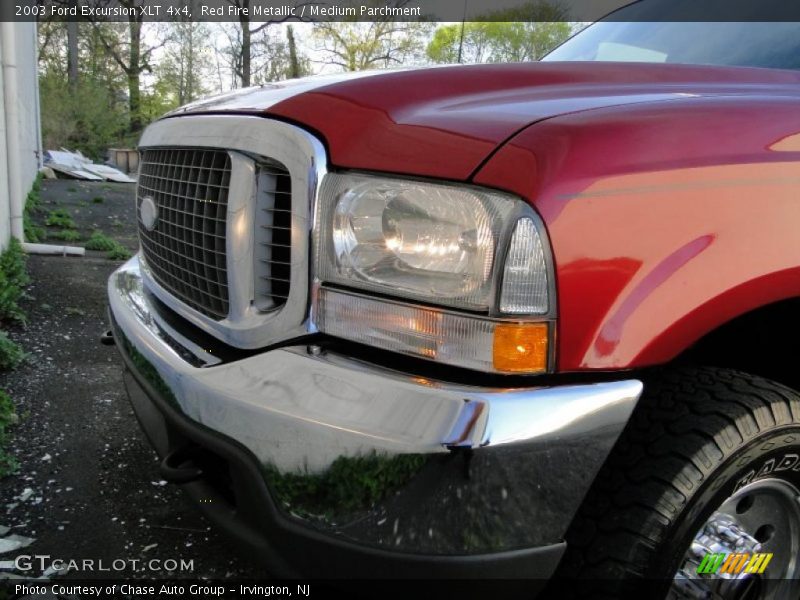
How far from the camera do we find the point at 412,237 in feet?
4.51

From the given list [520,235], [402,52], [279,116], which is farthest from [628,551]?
[402,52]

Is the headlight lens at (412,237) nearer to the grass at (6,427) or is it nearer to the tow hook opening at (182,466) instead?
the tow hook opening at (182,466)

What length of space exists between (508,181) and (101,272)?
17.9 ft

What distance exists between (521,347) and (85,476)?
83.4 inches

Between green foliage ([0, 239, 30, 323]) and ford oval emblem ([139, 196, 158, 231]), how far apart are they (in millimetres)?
2300

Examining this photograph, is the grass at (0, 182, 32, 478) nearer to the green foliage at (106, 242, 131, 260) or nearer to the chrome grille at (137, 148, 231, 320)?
the green foliage at (106, 242, 131, 260)

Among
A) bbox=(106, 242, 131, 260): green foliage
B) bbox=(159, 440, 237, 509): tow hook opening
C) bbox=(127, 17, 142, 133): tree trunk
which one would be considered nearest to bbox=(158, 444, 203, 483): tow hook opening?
bbox=(159, 440, 237, 509): tow hook opening

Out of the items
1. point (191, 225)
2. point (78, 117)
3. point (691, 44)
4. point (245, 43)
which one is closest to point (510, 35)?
point (691, 44)

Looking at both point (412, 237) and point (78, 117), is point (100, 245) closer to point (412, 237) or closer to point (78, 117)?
point (412, 237)

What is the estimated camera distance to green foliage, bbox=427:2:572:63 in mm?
3584

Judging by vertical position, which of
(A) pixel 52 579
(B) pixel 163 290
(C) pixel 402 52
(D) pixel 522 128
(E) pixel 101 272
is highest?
(C) pixel 402 52

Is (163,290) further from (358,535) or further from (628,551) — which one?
(628,551)

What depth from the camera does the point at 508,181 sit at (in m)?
1.24

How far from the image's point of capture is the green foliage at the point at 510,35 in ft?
11.8
